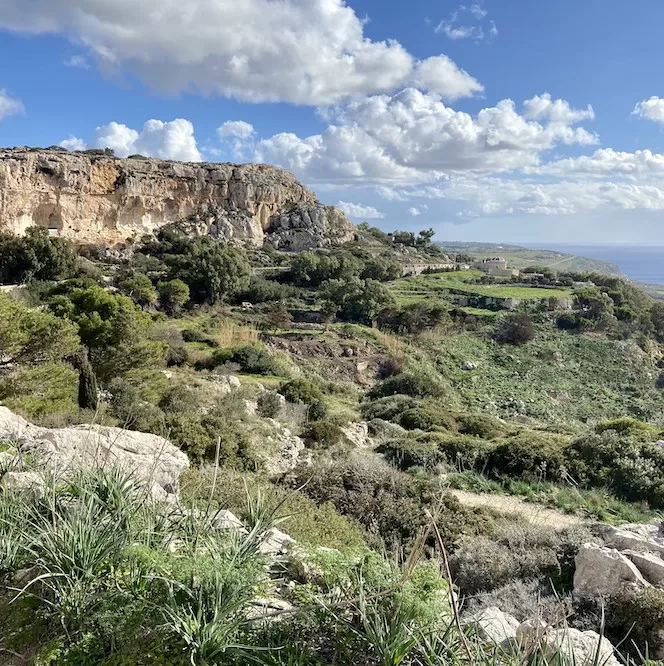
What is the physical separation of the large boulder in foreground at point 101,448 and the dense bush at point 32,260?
3064cm

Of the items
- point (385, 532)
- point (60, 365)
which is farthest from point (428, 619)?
point (60, 365)

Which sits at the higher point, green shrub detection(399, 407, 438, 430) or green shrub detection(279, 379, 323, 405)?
green shrub detection(279, 379, 323, 405)

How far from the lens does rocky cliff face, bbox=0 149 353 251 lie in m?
45.4

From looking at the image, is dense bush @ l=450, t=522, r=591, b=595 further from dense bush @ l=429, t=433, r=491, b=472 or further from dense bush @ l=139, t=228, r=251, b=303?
dense bush @ l=139, t=228, r=251, b=303

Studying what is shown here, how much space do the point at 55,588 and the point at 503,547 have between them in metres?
4.53

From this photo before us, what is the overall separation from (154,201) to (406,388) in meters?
42.6

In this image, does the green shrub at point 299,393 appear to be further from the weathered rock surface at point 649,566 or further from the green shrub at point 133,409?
the weathered rock surface at point 649,566

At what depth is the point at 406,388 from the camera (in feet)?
73.3

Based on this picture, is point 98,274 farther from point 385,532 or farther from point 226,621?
point 226,621

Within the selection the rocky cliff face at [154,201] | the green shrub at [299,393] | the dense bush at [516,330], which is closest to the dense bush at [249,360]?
the green shrub at [299,393]

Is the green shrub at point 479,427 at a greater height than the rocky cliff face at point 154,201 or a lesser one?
lesser

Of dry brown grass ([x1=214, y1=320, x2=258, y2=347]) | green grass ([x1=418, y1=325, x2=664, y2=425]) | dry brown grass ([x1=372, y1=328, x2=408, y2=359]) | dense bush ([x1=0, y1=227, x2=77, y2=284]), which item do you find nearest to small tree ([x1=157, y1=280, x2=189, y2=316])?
dry brown grass ([x1=214, y1=320, x2=258, y2=347])

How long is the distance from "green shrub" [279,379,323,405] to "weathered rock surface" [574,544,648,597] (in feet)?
39.1

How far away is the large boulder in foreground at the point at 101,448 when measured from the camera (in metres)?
4.96
